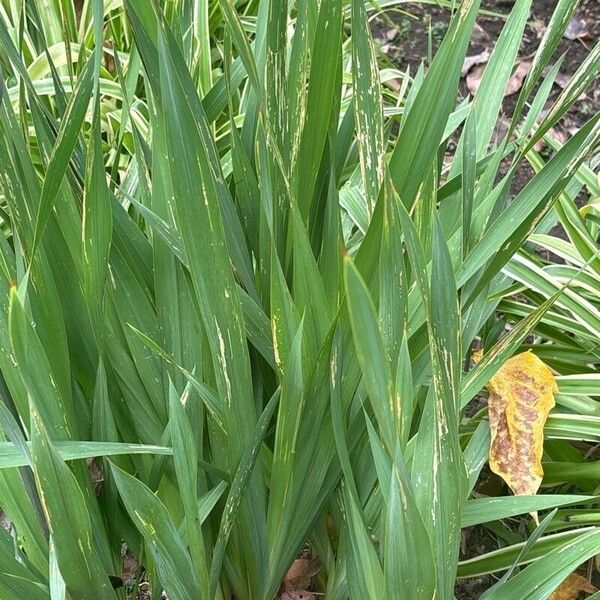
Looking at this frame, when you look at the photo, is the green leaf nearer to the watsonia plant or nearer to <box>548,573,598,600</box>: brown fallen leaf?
the watsonia plant

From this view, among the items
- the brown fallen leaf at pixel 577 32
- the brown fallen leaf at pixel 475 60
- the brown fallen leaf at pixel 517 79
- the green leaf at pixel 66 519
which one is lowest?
the green leaf at pixel 66 519

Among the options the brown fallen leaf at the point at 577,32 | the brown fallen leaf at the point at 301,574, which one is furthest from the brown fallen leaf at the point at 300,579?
the brown fallen leaf at the point at 577,32

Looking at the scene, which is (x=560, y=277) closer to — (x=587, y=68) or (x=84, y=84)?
(x=587, y=68)

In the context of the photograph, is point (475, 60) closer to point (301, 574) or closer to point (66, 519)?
A: point (301, 574)

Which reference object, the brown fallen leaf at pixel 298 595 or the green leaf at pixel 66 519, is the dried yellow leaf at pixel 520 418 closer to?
the brown fallen leaf at pixel 298 595

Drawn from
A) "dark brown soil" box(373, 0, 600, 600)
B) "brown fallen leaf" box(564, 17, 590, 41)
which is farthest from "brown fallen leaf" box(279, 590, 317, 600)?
"brown fallen leaf" box(564, 17, 590, 41)

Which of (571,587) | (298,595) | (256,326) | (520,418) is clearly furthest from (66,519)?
(571,587)

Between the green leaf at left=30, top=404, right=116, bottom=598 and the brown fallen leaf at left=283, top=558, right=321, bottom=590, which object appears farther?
the brown fallen leaf at left=283, top=558, right=321, bottom=590
